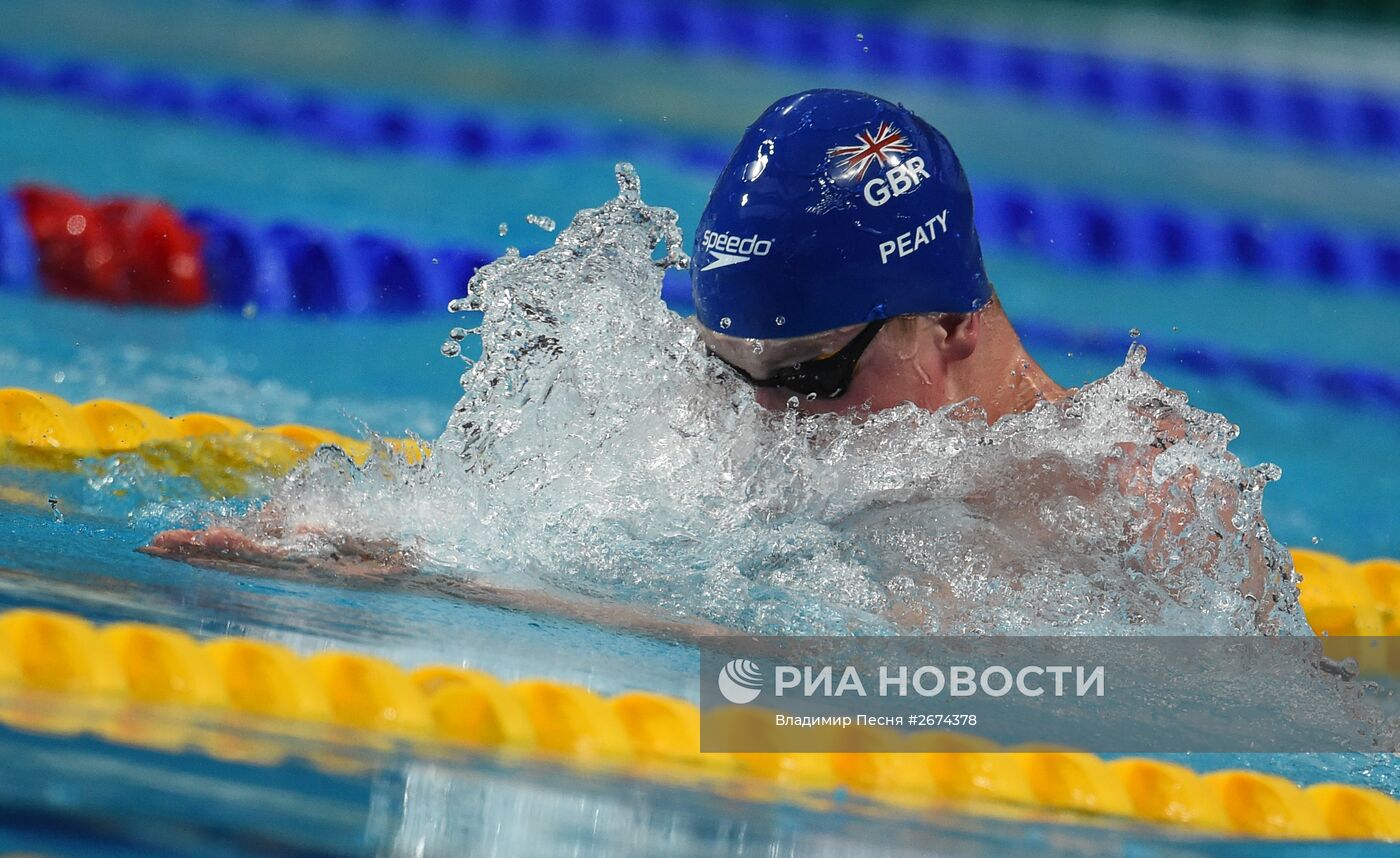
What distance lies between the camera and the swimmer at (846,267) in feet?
6.91

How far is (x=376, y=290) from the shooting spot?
4.55 metres

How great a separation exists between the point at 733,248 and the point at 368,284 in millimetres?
2630

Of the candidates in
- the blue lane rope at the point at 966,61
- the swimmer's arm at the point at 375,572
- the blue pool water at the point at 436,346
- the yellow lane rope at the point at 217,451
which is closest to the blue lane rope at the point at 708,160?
the blue pool water at the point at 436,346

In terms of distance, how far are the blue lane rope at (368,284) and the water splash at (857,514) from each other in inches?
87.7

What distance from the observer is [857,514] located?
226cm

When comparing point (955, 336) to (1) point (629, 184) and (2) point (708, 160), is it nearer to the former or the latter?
(1) point (629, 184)

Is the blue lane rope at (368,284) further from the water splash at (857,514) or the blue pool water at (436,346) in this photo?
the water splash at (857,514)

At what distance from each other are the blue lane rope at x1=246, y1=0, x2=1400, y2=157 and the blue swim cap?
5.25 metres

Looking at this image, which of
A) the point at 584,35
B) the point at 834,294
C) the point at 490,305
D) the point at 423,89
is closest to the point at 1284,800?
the point at 834,294

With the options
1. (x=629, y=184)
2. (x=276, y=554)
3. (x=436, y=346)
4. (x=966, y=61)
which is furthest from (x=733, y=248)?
(x=966, y=61)

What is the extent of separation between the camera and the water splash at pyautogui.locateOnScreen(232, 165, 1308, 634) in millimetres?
2172

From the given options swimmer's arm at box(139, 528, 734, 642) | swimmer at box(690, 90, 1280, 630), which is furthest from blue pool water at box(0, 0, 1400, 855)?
swimmer at box(690, 90, 1280, 630)

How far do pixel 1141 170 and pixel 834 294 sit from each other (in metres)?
4.95

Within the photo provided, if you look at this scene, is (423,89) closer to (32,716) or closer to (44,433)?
(44,433)
